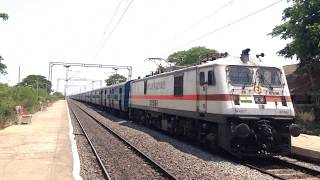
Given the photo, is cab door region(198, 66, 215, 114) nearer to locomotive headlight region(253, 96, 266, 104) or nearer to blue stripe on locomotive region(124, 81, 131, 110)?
locomotive headlight region(253, 96, 266, 104)

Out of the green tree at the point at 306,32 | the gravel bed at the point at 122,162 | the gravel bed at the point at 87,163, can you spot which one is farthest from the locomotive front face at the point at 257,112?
the green tree at the point at 306,32

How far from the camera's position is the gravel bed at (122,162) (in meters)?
12.2

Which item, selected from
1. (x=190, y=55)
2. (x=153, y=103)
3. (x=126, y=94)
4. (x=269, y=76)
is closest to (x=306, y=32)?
(x=153, y=103)

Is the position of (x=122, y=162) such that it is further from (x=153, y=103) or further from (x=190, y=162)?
(x=153, y=103)

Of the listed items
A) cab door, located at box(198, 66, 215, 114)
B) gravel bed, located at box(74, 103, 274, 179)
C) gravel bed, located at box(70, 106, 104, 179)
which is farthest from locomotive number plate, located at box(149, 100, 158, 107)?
cab door, located at box(198, 66, 215, 114)

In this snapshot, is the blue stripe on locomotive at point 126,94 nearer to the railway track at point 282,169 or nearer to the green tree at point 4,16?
the green tree at point 4,16

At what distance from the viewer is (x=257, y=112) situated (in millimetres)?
14398

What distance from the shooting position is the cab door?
50.1ft

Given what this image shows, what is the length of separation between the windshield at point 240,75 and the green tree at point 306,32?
1424 centimetres

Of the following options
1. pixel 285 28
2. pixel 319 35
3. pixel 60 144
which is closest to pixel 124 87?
pixel 285 28

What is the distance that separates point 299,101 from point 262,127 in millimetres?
25206

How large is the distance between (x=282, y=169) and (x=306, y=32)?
59.7 ft

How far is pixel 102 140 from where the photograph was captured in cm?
2092

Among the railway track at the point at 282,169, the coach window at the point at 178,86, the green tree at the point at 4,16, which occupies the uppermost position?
the green tree at the point at 4,16
